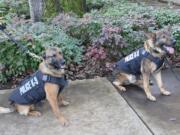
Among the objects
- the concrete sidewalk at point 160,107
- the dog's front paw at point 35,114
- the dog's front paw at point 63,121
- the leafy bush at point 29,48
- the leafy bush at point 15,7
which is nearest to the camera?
the concrete sidewalk at point 160,107

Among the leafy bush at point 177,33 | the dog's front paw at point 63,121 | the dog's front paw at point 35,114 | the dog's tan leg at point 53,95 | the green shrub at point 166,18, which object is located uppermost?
the green shrub at point 166,18

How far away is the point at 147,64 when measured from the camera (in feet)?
19.3

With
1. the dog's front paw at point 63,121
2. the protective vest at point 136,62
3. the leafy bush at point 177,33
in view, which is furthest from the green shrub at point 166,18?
the dog's front paw at point 63,121

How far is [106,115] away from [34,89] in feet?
3.28

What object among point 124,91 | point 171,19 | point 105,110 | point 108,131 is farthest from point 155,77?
point 171,19

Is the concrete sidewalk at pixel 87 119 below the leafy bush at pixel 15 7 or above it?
below

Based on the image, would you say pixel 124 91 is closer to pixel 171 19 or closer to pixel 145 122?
pixel 145 122

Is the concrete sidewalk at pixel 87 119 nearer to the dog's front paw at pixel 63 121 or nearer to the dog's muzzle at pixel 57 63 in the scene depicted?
the dog's front paw at pixel 63 121

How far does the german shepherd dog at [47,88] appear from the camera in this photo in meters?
5.11

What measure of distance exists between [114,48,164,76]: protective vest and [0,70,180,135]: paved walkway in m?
0.33

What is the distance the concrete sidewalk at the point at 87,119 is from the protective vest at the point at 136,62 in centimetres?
38

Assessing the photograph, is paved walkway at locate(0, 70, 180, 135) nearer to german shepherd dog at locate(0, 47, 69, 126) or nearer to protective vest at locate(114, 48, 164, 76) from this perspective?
german shepherd dog at locate(0, 47, 69, 126)

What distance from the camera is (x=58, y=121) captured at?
5312 millimetres

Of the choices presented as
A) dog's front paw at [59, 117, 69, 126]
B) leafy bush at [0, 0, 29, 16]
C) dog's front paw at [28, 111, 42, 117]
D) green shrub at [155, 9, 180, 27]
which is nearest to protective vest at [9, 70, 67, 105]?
dog's front paw at [28, 111, 42, 117]
